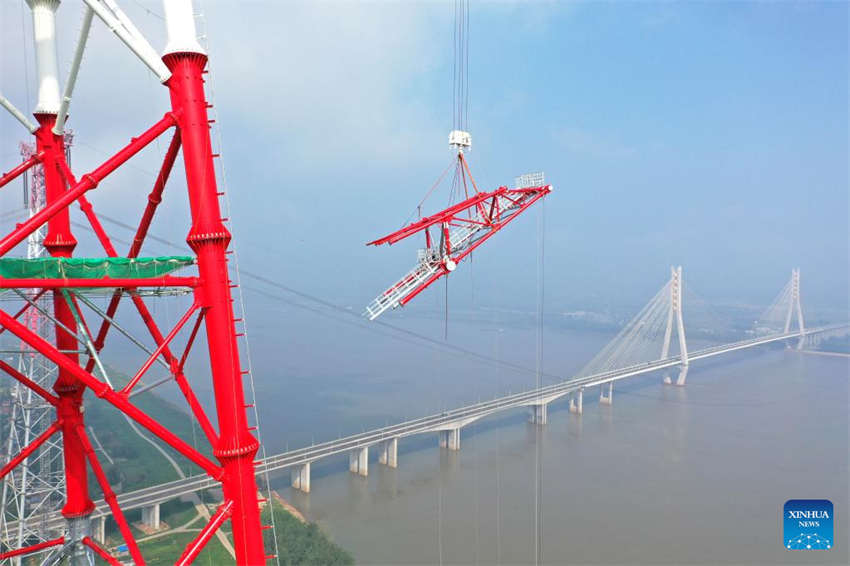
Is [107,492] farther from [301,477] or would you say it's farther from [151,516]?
[301,477]

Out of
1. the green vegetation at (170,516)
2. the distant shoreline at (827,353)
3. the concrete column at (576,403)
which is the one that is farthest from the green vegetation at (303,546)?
the distant shoreline at (827,353)

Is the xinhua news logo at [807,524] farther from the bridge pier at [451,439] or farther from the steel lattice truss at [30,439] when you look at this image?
the bridge pier at [451,439]

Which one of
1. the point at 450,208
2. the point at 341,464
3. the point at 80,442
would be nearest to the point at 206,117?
the point at 80,442

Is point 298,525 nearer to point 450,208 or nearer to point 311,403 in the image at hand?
point 450,208

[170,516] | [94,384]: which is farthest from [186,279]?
[170,516]

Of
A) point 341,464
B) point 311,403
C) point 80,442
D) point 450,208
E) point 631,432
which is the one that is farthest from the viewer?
point 311,403

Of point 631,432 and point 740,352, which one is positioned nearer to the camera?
point 631,432
